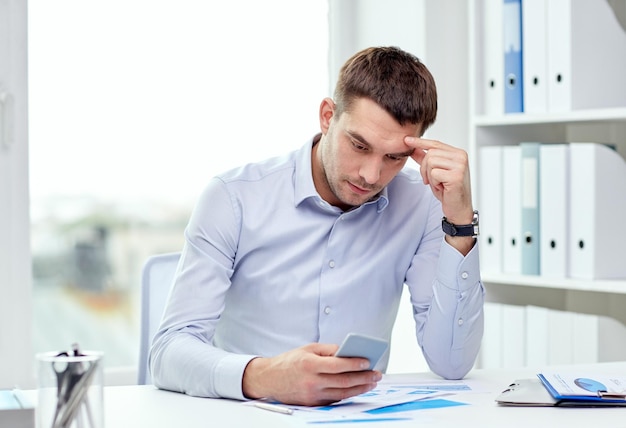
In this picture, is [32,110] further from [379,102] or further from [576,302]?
[576,302]

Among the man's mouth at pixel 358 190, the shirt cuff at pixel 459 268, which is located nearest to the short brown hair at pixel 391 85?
the man's mouth at pixel 358 190

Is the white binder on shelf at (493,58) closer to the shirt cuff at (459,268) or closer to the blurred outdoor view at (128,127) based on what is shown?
the blurred outdoor view at (128,127)

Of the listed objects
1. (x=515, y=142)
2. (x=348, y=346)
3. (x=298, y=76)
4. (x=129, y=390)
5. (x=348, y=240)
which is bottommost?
(x=129, y=390)

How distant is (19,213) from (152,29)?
2.32 feet

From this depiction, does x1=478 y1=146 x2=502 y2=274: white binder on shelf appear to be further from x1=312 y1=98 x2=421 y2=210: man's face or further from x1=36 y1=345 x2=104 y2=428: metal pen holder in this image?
x1=36 y1=345 x2=104 y2=428: metal pen holder

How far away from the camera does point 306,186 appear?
1.95 metres

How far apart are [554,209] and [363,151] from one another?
99 centimetres

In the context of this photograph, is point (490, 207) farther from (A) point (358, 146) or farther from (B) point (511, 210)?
(A) point (358, 146)

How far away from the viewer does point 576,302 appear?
296 centimetres

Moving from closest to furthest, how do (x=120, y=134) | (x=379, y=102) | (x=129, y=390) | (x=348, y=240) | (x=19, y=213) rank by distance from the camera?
(x=129, y=390) < (x=379, y=102) < (x=348, y=240) < (x=19, y=213) < (x=120, y=134)

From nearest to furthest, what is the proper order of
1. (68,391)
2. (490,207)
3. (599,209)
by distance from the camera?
(68,391) < (599,209) < (490,207)

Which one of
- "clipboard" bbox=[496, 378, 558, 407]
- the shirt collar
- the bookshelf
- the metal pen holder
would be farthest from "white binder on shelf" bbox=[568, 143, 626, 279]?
the metal pen holder

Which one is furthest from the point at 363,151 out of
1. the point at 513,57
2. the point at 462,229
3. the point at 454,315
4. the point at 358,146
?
the point at 513,57

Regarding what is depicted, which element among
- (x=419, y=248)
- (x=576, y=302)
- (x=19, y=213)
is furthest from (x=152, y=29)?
(x=576, y=302)
